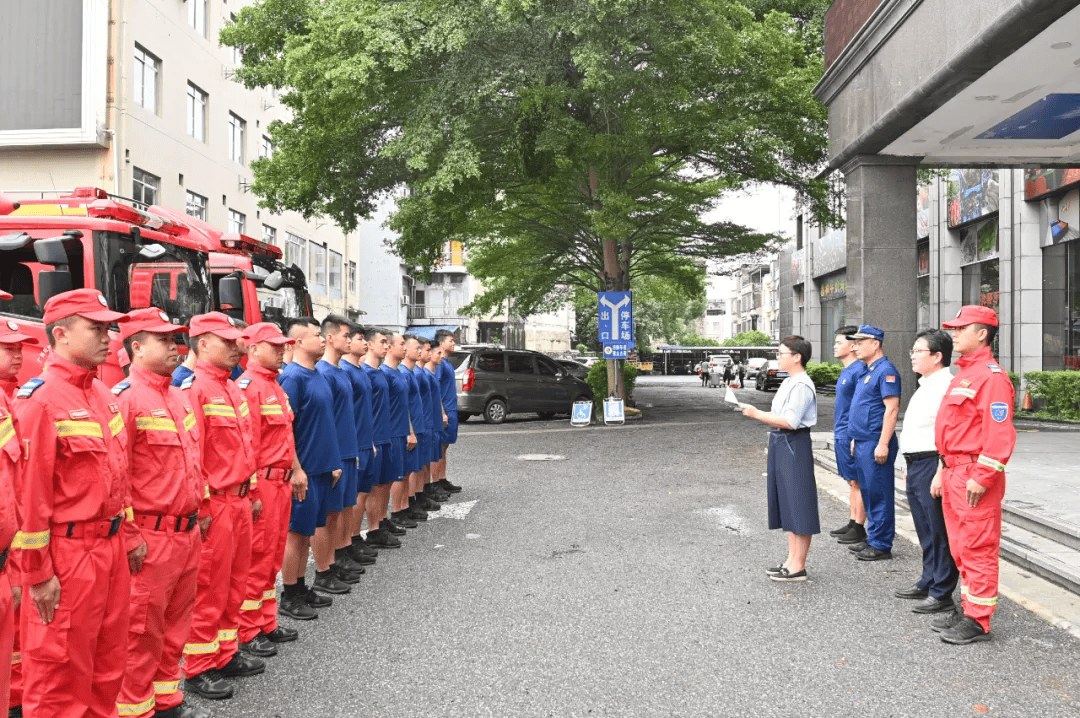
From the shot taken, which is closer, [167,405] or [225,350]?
[167,405]

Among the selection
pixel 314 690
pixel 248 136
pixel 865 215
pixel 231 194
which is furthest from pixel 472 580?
pixel 248 136

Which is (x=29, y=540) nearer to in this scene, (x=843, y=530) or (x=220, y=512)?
(x=220, y=512)

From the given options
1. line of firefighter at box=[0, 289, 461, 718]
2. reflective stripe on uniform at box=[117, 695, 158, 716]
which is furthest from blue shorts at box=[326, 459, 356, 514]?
reflective stripe on uniform at box=[117, 695, 158, 716]

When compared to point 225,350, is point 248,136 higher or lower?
higher

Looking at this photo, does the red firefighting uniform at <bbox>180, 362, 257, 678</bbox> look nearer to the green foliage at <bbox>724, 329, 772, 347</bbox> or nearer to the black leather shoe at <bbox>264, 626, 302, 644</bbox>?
the black leather shoe at <bbox>264, 626, 302, 644</bbox>

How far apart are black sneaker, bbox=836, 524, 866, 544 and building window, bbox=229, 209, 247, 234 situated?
26223 mm

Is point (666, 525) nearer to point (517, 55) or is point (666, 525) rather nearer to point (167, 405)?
point (167, 405)

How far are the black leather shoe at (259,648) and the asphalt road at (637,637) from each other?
12 centimetres

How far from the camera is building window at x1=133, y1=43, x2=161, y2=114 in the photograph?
75.5 ft

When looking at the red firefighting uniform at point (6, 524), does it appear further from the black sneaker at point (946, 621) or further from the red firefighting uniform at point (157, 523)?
the black sneaker at point (946, 621)

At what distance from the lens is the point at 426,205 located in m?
18.6

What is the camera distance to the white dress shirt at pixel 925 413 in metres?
5.91

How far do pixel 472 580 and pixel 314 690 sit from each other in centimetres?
214

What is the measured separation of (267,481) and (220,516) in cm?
53
